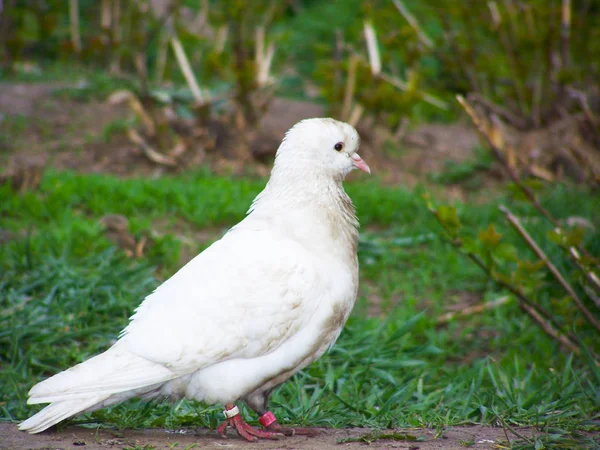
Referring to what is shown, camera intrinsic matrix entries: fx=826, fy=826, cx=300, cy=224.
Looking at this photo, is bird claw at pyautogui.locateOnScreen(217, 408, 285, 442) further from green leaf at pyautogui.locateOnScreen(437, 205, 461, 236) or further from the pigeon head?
green leaf at pyautogui.locateOnScreen(437, 205, 461, 236)

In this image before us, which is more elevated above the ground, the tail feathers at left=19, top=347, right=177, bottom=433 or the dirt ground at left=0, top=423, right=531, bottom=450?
the tail feathers at left=19, top=347, right=177, bottom=433

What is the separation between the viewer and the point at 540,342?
421 cm

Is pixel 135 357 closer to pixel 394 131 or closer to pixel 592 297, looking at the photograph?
pixel 592 297

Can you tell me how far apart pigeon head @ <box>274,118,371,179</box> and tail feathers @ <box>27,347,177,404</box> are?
35.4 inches

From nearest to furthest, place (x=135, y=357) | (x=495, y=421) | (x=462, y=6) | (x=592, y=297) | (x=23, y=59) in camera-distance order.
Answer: (x=135, y=357) → (x=495, y=421) → (x=592, y=297) → (x=462, y=6) → (x=23, y=59)

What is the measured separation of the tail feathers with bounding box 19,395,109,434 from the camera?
255 centimetres

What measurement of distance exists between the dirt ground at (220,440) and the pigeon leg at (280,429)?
4 cm

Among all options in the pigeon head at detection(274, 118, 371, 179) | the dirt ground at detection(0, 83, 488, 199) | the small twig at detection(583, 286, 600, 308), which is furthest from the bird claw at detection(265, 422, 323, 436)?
the dirt ground at detection(0, 83, 488, 199)

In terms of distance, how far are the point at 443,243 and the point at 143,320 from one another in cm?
295

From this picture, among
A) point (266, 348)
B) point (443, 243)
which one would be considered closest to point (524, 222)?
point (443, 243)

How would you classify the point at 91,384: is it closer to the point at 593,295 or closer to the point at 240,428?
the point at 240,428

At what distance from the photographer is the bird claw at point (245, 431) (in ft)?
9.02

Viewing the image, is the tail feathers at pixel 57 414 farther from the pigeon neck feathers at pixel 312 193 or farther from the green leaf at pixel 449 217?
the green leaf at pixel 449 217

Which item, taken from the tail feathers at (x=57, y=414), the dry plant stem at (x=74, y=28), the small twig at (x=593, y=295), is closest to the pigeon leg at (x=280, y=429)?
the tail feathers at (x=57, y=414)
